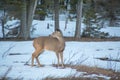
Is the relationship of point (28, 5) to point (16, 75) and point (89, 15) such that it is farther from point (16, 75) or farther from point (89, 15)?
point (16, 75)

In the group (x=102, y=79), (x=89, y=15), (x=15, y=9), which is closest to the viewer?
(x=102, y=79)

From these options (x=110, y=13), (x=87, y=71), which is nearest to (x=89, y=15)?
(x=110, y=13)

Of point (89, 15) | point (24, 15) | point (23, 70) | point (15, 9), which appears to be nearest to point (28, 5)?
point (24, 15)

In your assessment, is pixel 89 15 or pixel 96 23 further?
pixel 96 23

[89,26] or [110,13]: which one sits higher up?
[110,13]

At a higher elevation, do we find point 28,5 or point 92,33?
point 28,5

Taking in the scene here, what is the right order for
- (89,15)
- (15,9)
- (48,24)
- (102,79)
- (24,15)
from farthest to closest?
1. (48,24)
2. (89,15)
3. (15,9)
4. (24,15)
5. (102,79)

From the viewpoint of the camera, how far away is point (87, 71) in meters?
11.8

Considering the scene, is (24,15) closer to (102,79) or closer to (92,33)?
(92,33)

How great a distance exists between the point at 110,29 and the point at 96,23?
345 inches

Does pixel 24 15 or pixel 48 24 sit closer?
pixel 24 15

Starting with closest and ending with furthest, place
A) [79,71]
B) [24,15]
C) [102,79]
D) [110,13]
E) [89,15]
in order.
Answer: [102,79] < [79,71] < [110,13] < [24,15] < [89,15]

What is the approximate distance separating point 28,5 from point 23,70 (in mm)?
22316

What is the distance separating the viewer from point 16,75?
10.6m
